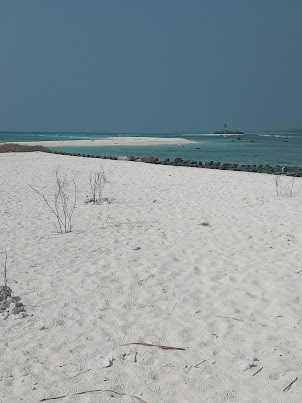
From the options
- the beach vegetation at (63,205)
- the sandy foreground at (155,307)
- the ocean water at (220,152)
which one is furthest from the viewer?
the ocean water at (220,152)

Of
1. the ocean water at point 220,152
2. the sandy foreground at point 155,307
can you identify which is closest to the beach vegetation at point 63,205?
the sandy foreground at point 155,307

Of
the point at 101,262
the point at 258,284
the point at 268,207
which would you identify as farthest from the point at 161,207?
the point at 258,284

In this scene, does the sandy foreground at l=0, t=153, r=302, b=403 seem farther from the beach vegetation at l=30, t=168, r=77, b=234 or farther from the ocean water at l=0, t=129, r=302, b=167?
the ocean water at l=0, t=129, r=302, b=167

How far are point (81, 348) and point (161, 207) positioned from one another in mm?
5438

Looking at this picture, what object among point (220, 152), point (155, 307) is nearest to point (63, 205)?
point (155, 307)

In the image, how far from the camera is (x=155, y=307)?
141 inches

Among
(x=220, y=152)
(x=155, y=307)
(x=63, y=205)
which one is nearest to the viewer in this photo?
(x=155, y=307)

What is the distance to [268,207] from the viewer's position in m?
8.28

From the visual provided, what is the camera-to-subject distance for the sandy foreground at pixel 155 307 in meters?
2.53

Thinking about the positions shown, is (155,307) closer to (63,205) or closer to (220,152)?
A: (63,205)

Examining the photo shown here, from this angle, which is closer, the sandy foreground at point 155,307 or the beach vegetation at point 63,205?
the sandy foreground at point 155,307

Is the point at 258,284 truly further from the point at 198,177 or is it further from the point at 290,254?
the point at 198,177

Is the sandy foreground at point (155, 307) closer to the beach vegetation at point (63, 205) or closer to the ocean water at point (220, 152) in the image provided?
the beach vegetation at point (63, 205)

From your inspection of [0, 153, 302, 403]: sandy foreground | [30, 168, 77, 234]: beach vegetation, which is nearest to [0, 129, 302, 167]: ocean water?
[30, 168, 77, 234]: beach vegetation
